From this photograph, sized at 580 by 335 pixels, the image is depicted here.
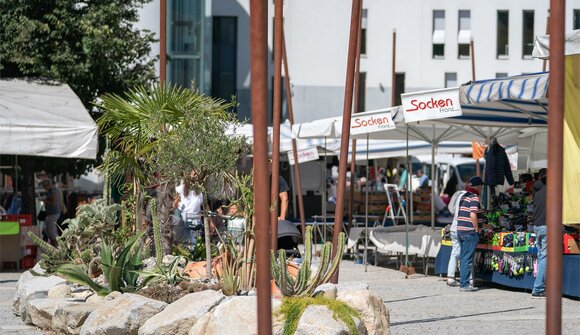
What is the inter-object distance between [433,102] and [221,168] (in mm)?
4992

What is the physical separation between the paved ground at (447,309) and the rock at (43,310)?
4.5 inches

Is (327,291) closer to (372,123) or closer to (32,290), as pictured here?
(32,290)

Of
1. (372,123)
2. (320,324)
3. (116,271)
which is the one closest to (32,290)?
(116,271)

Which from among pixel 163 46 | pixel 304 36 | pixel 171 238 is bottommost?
pixel 171 238

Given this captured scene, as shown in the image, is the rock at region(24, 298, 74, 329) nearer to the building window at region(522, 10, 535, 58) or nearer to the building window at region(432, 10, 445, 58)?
the building window at region(432, 10, 445, 58)

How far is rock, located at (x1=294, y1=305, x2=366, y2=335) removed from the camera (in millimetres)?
9688

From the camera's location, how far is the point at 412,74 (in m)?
57.6

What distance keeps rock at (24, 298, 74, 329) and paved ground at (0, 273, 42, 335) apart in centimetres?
10

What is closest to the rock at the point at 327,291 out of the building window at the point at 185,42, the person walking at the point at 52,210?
the person walking at the point at 52,210

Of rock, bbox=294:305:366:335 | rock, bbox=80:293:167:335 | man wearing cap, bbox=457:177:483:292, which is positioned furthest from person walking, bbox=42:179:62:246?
rock, bbox=294:305:366:335

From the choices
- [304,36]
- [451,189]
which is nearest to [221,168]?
[451,189]

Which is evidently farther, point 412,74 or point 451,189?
point 412,74

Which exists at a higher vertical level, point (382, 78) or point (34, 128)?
point (382, 78)

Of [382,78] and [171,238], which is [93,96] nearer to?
[171,238]
